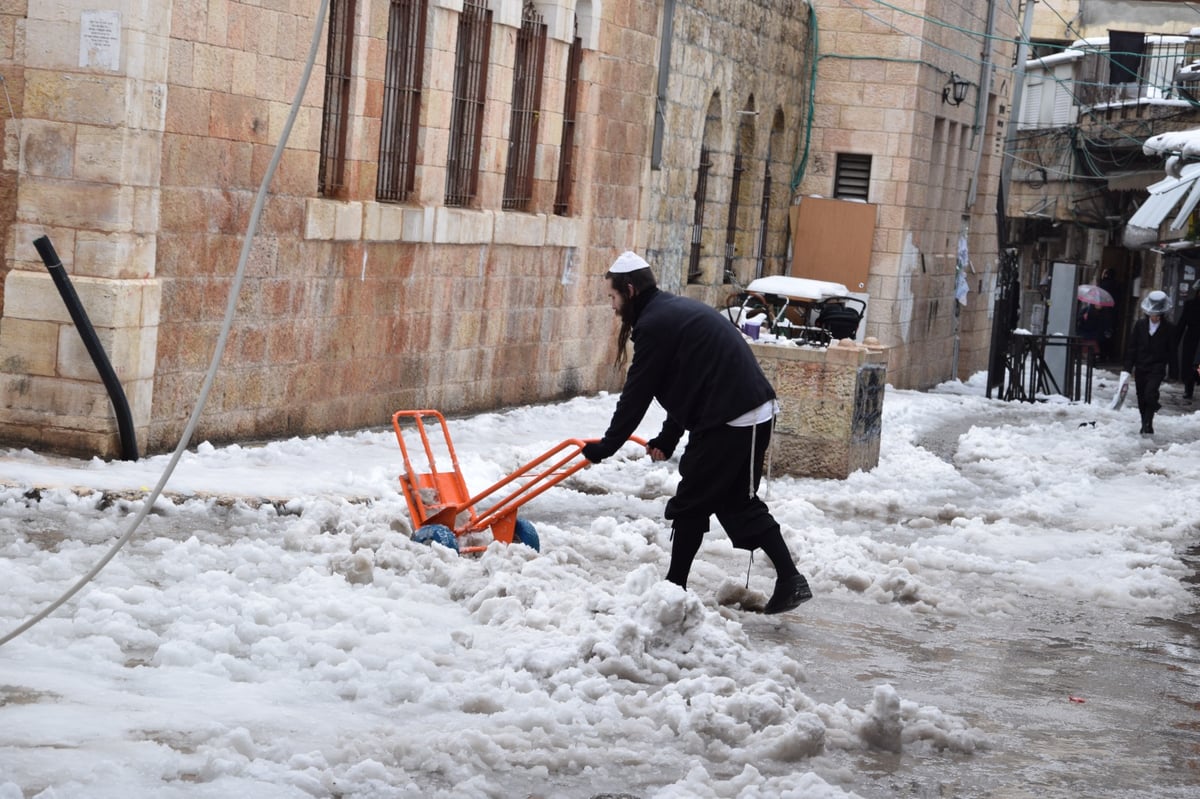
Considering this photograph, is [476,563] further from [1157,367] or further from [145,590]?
[1157,367]

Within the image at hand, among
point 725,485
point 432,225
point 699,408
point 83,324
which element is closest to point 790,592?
point 725,485

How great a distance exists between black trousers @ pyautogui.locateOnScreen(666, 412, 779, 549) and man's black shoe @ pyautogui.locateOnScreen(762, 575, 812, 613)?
0.23 m

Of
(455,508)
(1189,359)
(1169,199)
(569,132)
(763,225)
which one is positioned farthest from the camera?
(1189,359)

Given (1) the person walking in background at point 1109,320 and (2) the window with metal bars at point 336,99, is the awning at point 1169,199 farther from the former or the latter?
(1) the person walking in background at point 1109,320

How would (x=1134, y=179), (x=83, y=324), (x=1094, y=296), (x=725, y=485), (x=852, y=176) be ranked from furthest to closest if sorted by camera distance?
(x=1134, y=179) < (x=1094, y=296) < (x=852, y=176) < (x=83, y=324) < (x=725, y=485)

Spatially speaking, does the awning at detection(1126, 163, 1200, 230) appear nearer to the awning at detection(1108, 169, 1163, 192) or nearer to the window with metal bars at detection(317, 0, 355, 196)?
the window with metal bars at detection(317, 0, 355, 196)

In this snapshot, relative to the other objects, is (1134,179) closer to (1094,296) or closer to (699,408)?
(1094,296)

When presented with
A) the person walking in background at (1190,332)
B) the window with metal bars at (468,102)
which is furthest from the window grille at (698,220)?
the person walking in background at (1190,332)

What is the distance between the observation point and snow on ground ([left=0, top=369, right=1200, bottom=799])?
5.59m

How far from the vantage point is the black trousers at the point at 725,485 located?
8.05m

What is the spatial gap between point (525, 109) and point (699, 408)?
28.3 ft

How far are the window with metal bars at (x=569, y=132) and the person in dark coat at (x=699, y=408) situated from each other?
897 centimetres

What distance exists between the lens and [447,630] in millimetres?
7426

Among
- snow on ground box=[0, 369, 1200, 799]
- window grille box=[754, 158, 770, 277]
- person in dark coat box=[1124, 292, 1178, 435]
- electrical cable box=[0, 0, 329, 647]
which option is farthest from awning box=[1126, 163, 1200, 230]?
electrical cable box=[0, 0, 329, 647]
